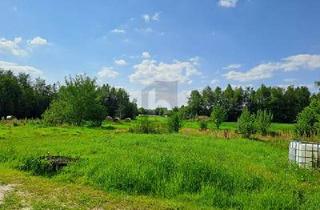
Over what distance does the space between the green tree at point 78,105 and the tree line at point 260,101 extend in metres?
46.7

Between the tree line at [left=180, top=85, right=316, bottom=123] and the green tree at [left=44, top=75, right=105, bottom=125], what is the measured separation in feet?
153

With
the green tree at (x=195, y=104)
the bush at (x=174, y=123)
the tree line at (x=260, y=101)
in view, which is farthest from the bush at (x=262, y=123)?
the green tree at (x=195, y=104)

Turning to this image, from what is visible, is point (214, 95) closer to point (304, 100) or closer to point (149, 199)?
point (304, 100)

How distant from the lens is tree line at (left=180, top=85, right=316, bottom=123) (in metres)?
96.6

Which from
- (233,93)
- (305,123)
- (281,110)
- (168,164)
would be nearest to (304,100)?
(281,110)

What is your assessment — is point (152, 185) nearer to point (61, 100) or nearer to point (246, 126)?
point (246, 126)

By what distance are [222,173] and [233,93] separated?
93718mm

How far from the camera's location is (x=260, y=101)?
99188mm

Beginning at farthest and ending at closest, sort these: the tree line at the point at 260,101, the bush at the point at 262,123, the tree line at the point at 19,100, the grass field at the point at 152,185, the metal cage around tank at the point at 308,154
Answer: the tree line at the point at 260,101, the tree line at the point at 19,100, the bush at the point at 262,123, the metal cage around tank at the point at 308,154, the grass field at the point at 152,185

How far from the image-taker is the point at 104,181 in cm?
1117

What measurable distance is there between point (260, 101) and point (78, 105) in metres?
65.0

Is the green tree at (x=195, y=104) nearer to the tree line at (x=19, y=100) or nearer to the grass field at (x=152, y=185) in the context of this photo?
the tree line at (x=19, y=100)

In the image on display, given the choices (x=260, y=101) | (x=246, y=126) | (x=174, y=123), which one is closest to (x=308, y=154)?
(x=246, y=126)

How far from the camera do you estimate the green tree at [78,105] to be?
46.6 m
